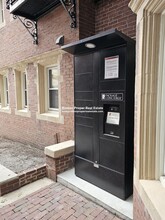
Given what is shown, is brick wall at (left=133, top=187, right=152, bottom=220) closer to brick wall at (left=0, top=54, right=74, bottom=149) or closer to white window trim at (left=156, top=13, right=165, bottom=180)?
white window trim at (left=156, top=13, right=165, bottom=180)

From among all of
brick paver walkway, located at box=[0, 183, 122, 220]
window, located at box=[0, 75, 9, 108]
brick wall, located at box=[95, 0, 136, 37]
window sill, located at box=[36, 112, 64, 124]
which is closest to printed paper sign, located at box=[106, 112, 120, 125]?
brick paver walkway, located at box=[0, 183, 122, 220]

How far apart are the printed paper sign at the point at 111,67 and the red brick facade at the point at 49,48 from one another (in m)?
0.95

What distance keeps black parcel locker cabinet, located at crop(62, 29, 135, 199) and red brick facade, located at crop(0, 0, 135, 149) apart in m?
0.83

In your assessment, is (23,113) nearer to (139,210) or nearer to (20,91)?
(20,91)

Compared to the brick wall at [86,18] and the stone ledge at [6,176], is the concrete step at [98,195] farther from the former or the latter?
the brick wall at [86,18]

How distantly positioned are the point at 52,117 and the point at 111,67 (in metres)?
2.40

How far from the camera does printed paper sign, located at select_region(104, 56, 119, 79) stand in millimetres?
2359

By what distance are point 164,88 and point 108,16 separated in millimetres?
2418

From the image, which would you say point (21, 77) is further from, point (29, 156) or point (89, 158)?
point (89, 158)

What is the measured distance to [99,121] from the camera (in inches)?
104

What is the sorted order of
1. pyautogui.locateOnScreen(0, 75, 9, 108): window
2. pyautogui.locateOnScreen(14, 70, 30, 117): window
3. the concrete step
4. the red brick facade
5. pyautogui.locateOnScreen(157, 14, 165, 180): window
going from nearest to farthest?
pyautogui.locateOnScreen(157, 14, 165, 180): window, the concrete step, the red brick facade, pyautogui.locateOnScreen(14, 70, 30, 117): window, pyautogui.locateOnScreen(0, 75, 9, 108): window

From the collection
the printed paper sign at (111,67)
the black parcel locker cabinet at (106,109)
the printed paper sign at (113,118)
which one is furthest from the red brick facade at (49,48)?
the printed paper sign at (113,118)

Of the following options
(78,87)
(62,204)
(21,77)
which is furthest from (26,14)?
(62,204)

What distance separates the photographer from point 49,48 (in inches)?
160
